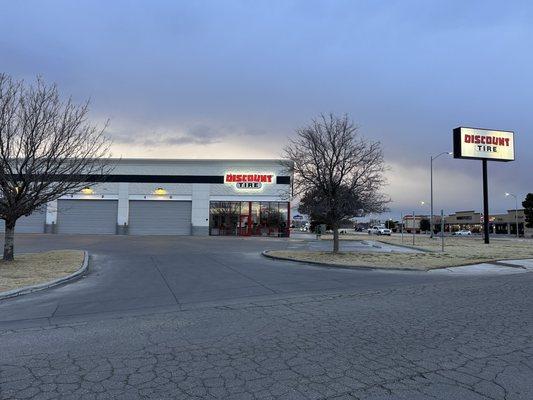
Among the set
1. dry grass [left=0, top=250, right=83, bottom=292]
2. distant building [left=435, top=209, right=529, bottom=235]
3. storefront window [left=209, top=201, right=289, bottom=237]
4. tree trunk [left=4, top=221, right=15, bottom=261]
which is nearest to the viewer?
dry grass [left=0, top=250, right=83, bottom=292]

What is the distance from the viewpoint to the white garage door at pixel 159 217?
159 feet

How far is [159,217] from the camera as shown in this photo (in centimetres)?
4850

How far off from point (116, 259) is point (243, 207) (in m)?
28.4

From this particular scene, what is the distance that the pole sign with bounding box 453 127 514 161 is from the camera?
47781 millimetres

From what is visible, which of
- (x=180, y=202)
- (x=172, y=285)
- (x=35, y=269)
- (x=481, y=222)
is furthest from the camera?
(x=481, y=222)

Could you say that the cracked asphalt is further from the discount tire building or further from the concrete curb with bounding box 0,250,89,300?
the discount tire building

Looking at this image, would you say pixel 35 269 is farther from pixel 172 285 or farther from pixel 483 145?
pixel 483 145

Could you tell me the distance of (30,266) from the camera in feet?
54.1

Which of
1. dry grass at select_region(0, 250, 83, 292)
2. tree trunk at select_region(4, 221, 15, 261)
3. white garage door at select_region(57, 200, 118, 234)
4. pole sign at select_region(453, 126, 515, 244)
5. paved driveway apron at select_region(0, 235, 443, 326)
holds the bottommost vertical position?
paved driveway apron at select_region(0, 235, 443, 326)

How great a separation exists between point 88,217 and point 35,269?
3441 centimetres

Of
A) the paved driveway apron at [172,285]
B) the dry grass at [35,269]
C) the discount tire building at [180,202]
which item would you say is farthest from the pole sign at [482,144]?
the dry grass at [35,269]

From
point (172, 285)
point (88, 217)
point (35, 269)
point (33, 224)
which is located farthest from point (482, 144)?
point (33, 224)

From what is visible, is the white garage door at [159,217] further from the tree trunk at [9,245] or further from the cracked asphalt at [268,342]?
the cracked asphalt at [268,342]

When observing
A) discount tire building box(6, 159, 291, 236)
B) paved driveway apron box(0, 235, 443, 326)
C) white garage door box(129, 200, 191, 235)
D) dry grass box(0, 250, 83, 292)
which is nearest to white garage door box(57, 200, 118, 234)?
discount tire building box(6, 159, 291, 236)
